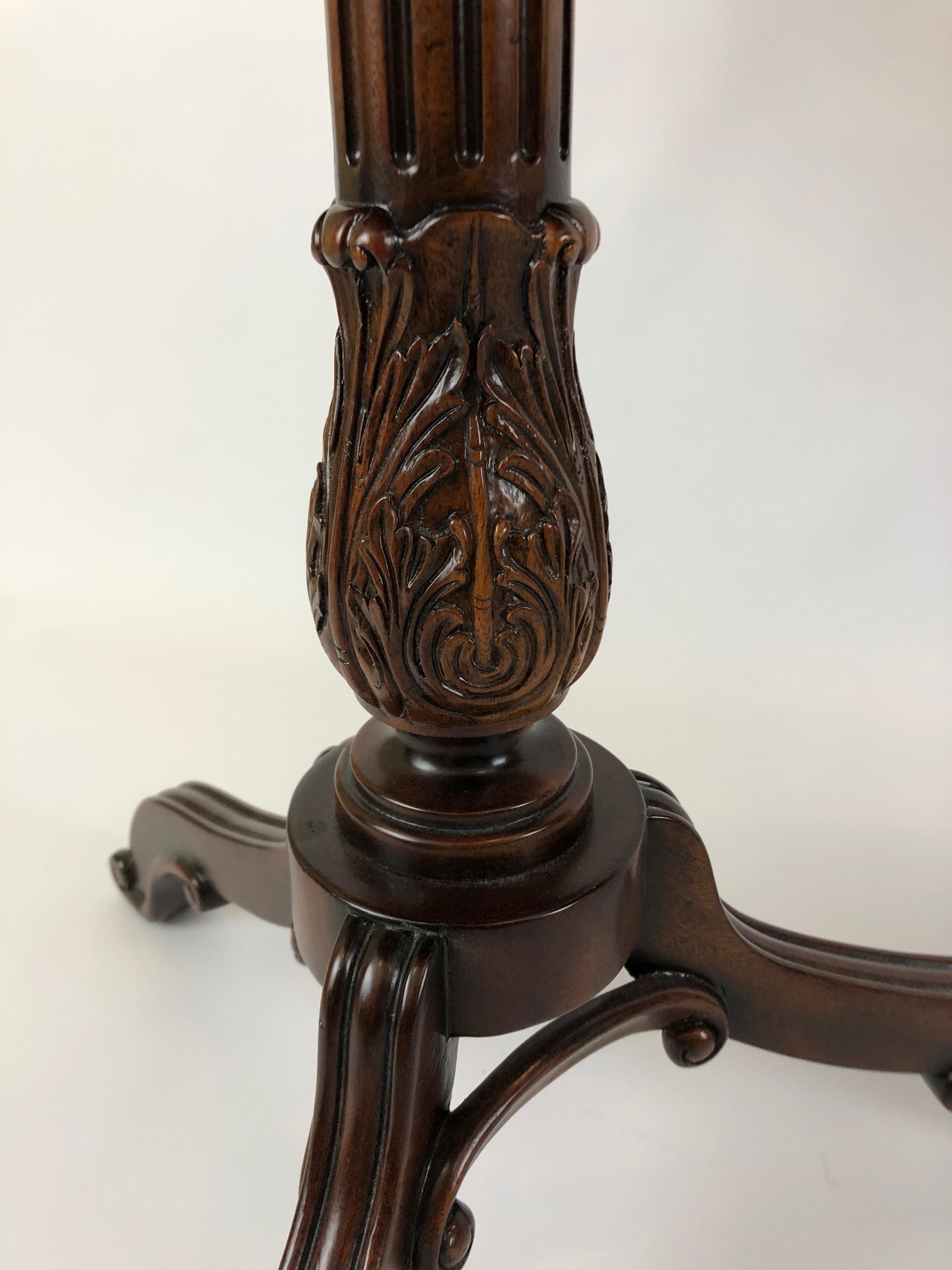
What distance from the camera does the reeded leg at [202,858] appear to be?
33.1 inches

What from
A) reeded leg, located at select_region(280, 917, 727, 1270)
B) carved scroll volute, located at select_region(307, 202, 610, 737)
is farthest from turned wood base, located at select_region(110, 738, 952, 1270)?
carved scroll volute, located at select_region(307, 202, 610, 737)

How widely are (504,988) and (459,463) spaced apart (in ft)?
0.95

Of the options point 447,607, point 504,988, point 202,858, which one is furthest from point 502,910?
point 202,858

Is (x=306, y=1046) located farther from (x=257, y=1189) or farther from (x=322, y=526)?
(x=322, y=526)

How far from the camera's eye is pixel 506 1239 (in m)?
0.72

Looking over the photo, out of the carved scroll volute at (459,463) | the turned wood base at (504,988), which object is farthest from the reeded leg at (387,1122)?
the carved scroll volute at (459,463)

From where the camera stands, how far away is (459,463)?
56 cm

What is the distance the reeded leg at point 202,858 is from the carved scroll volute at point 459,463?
27 cm

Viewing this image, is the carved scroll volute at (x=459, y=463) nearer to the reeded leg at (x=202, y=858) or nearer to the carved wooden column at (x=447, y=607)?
the carved wooden column at (x=447, y=607)

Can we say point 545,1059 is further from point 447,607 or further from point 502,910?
point 447,607

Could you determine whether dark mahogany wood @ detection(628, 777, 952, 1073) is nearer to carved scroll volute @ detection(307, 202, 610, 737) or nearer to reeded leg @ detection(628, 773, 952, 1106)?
reeded leg @ detection(628, 773, 952, 1106)

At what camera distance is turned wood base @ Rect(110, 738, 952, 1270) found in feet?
1.94

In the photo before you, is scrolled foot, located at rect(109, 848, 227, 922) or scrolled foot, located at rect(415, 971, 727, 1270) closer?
scrolled foot, located at rect(415, 971, 727, 1270)

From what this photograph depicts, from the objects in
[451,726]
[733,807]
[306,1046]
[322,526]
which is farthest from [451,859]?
[733,807]
